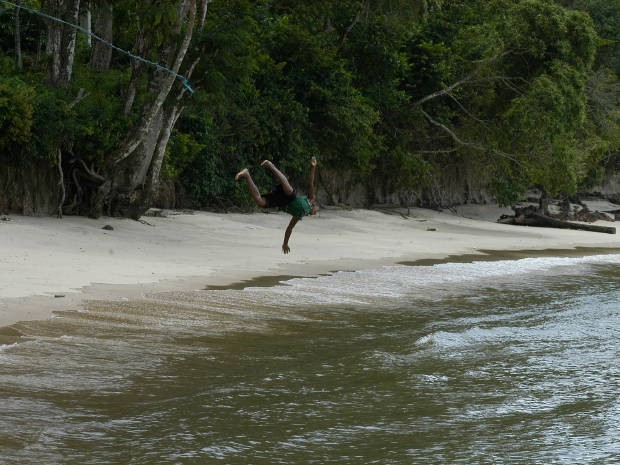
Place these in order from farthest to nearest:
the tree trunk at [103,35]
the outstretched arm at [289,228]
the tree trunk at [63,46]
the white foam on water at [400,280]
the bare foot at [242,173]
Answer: the tree trunk at [103,35] → the tree trunk at [63,46] → the outstretched arm at [289,228] → the white foam on water at [400,280] → the bare foot at [242,173]

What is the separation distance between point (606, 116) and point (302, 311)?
20813mm

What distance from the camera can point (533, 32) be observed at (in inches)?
1024

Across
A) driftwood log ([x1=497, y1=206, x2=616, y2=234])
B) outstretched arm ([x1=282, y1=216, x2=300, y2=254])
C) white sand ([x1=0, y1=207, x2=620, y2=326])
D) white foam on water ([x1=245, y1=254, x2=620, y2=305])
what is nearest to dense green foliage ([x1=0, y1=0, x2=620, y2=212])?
driftwood log ([x1=497, y1=206, x2=616, y2=234])

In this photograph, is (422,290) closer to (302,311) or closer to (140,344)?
(302,311)

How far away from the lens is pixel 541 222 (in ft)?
91.0

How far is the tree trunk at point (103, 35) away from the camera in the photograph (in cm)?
1700

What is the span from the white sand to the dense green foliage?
1.62m

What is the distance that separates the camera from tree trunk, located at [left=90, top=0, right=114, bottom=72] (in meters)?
17.0

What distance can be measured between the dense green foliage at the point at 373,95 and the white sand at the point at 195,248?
162cm

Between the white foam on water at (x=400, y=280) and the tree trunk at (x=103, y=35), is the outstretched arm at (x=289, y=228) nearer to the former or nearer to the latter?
the white foam on water at (x=400, y=280)

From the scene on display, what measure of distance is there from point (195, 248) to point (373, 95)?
11975 mm

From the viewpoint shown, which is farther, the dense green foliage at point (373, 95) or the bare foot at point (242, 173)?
the dense green foliage at point (373, 95)

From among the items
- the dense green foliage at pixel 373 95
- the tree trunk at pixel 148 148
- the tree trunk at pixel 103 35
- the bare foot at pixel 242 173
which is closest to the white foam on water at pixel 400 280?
the bare foot at pixel 242 173

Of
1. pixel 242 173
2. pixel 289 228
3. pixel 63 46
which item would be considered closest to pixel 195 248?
pixel 289 228
